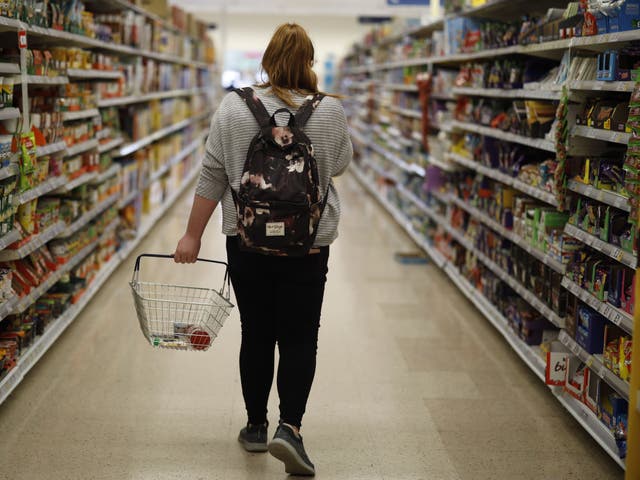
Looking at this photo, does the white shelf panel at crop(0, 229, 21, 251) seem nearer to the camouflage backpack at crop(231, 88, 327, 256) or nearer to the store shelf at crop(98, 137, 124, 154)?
the camouflage backpack at crop(231, 88, 327, 256)

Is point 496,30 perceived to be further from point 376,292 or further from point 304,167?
point 304,167

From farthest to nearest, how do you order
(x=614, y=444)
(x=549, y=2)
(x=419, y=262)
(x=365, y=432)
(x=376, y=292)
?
1. (x=419, y=262)
2. (x=376, y=292)
3. (x=549, y=2)
4. (x=365, y=432)
5. (x=614, y=444)

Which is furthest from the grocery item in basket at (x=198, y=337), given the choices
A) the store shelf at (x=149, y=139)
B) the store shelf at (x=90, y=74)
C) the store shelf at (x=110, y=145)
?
the store shelf at (x=149, y=139)

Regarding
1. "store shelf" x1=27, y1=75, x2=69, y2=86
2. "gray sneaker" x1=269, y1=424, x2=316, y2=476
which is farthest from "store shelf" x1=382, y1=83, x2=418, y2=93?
"gray sneaker" x1=269, y1=424, x2=316, y2=476

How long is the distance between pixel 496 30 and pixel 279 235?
311 cm

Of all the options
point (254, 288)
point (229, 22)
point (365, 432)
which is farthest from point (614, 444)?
point (229, 22)

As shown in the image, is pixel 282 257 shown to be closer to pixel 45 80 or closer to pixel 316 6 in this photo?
pixel 45 80

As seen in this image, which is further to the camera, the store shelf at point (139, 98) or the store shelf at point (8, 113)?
the store shelf at point (139, 98)

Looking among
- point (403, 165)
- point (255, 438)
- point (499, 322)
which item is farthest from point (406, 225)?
point (255, 438)

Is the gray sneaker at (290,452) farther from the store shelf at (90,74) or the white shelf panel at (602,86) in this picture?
the store shelf at (90,74)

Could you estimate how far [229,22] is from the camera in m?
21.0

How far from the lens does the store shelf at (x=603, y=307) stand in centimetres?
297

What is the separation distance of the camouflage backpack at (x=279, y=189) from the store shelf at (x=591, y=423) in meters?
1.46

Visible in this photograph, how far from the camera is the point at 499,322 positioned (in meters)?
4.83
